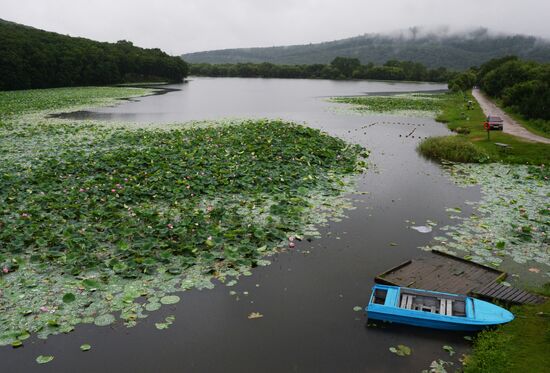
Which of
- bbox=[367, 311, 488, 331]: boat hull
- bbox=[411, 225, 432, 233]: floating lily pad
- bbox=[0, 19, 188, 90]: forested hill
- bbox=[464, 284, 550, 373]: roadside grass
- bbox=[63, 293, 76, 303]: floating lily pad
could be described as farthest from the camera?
bbox=[0, 19, 188, 90]: forested hill

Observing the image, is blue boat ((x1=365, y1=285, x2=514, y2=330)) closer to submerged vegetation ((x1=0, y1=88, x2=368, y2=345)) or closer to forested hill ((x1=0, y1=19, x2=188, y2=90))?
submerged vegetation ((x1=0, y1=88, x2=368, y2=345))

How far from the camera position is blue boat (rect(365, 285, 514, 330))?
778cm

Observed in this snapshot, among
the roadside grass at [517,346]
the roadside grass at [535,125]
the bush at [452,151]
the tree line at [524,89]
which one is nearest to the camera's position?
the roadside grass at [517,346]

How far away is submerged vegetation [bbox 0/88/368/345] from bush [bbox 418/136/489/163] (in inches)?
159

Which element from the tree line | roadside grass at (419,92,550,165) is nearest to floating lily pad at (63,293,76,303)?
roadside grass at (419,92,550,165)

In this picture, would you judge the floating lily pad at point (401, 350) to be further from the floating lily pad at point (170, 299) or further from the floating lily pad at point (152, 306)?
the floating lily pad at point (152, 306)

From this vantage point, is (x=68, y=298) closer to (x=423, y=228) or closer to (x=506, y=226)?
(x=423, y=228)

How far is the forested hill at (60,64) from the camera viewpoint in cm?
6681

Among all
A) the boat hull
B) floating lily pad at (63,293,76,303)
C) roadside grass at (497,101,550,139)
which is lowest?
the boat hull

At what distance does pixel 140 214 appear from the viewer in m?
12.2

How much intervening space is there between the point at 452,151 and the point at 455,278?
14.9m

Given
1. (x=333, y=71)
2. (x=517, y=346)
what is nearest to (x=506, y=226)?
(x=517, y=346)

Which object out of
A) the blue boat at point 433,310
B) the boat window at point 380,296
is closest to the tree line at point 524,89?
the blue boat at point 433,310

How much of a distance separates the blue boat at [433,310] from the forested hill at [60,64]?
7283 cm
